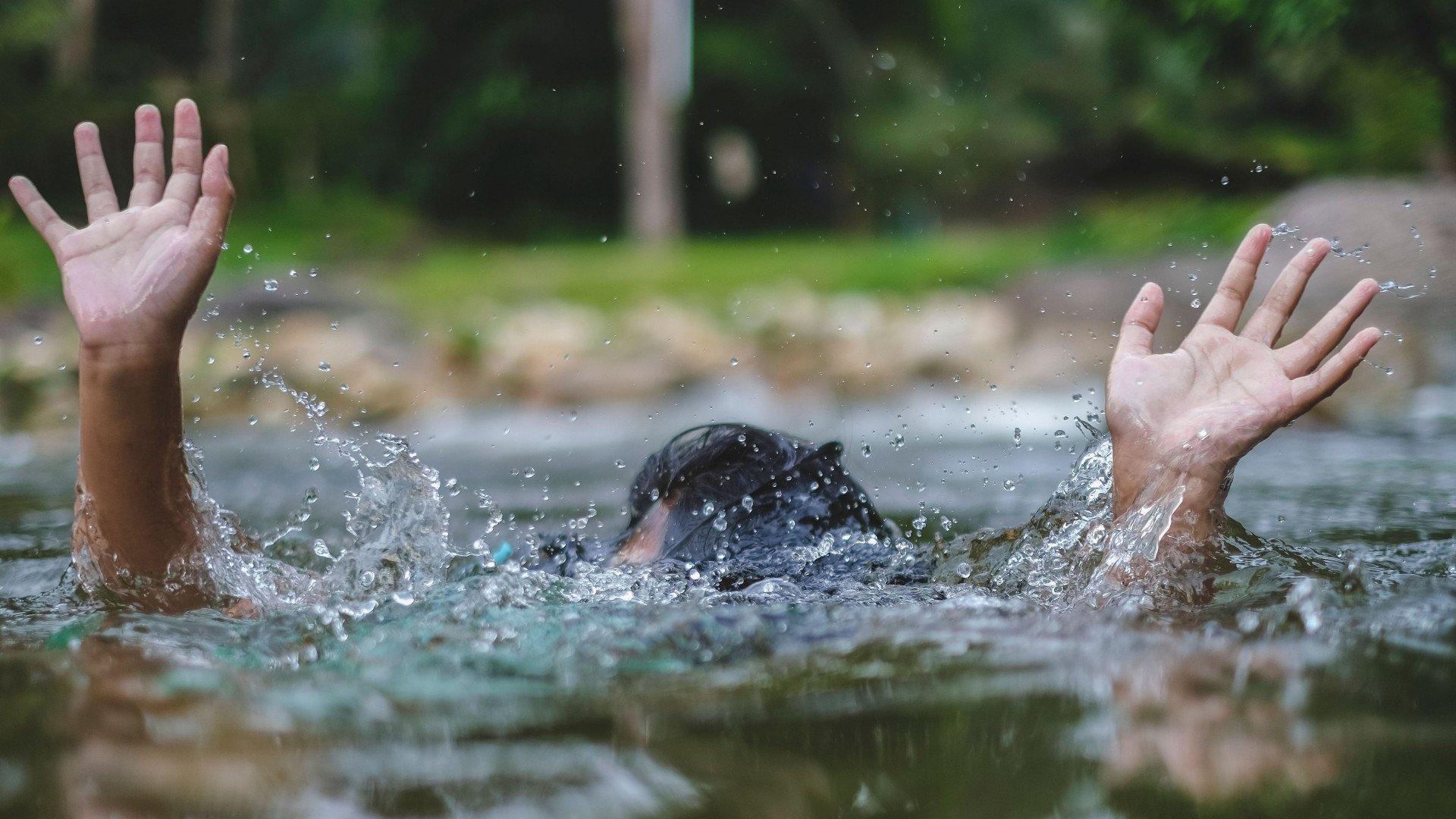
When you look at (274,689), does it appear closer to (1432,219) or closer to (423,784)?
(423,784)

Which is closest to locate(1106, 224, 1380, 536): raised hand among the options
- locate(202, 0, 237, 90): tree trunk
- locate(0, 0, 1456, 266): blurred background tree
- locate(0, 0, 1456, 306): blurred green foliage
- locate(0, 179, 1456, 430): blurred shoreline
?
locate(0, 179, 1456, 430): blurred shoreline

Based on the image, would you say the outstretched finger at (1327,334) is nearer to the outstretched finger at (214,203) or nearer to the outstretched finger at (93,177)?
the outstretched finger at (214,203)

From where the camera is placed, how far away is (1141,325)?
2.98 m

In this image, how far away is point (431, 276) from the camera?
50.2 ft

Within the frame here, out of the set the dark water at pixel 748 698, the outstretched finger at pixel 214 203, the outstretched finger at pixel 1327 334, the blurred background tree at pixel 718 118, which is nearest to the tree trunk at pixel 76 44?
the blurred background tree at pixel 718 118

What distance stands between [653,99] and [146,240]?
1550cm

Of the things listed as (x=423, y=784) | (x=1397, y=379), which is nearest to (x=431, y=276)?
(x=1397, y=379)

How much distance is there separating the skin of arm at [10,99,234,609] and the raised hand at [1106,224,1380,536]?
2020mm

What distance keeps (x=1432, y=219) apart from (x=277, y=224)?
55.8ft

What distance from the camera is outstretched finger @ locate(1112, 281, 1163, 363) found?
294 cm

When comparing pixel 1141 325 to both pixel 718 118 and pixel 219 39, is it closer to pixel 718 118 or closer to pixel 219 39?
pixel 718 118

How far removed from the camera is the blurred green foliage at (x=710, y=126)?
1683 centimetres

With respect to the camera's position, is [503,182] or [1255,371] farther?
[503,182]

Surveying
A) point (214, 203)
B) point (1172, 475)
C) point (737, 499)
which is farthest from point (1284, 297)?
point (214, 203)
